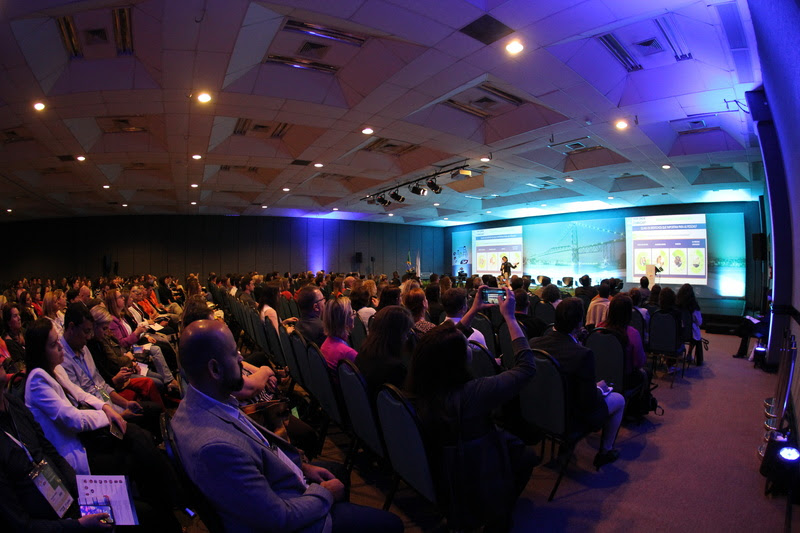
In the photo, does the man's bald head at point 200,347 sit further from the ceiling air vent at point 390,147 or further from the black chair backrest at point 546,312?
the ceiling air vent at point 390,147

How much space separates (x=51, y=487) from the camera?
5.12 feet

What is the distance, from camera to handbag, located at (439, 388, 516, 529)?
1772mm

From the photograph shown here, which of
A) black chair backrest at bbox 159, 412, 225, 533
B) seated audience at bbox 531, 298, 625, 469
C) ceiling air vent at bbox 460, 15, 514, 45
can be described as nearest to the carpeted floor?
seated audience at bbox 531, 298, 625, 469

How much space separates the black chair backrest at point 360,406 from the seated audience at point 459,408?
0.47 m

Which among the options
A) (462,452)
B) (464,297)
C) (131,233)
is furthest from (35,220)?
(462,452)

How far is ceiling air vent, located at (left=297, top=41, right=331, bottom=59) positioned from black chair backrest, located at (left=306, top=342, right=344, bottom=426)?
3667 mm

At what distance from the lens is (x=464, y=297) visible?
3.67 metres

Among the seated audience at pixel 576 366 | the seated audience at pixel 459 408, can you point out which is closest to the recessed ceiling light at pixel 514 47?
the seated audience at pixel 576 366

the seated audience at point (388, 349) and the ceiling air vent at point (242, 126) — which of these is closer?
the seated audience at point (388, 349)

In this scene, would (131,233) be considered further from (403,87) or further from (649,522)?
(649,522)

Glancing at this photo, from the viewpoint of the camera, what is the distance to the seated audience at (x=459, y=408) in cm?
175

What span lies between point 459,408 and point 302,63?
4.86m

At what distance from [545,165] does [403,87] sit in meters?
5.21

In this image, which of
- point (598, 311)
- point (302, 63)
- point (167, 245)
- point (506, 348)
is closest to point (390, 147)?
point (302, 63)
